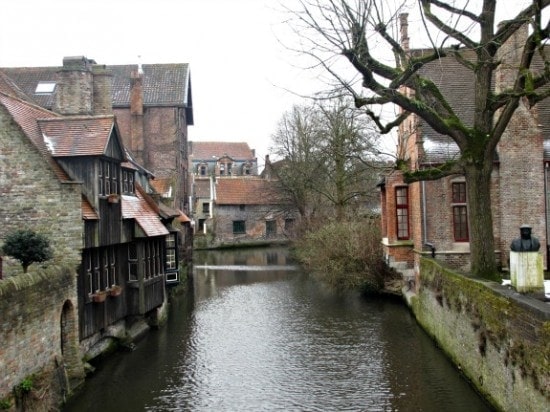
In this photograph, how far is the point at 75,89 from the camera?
18.4 metres

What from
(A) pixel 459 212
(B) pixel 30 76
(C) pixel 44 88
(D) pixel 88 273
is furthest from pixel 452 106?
(B) pixel 30 76

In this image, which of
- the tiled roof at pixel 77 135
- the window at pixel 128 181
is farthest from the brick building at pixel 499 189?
the tiled roof at pixel 77 135

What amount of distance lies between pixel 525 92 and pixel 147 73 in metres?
32.8

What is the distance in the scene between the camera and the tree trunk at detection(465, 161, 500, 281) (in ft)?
41.3

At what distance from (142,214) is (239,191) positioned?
130ft

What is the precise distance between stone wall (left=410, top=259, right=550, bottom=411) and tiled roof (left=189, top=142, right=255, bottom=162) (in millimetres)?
71628

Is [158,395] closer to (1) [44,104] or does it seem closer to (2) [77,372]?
(2) [77,372]

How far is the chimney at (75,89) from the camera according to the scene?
59.7ft

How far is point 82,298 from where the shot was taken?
43.3 feet

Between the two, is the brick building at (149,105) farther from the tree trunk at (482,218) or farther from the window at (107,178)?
the tree trunk at (482,218)

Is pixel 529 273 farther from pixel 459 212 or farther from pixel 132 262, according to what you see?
pixel 132 262

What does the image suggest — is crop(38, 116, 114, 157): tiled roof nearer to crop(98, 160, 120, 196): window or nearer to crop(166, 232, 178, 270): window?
crop(98, 160, 120, 196): window

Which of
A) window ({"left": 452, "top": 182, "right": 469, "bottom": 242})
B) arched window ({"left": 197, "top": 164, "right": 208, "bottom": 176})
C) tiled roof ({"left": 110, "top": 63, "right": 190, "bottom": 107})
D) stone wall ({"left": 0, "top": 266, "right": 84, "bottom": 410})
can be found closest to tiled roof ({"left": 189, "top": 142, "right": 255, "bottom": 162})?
arched window ({"left": 197, "top": 164, "right": 208, "bottom": 176})

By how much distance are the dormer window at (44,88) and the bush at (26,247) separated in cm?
2501
